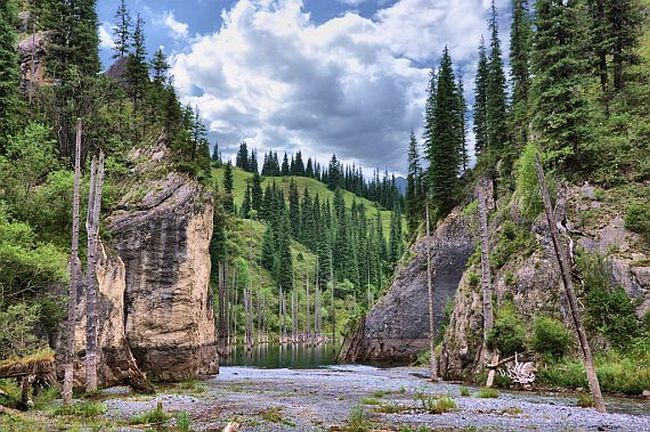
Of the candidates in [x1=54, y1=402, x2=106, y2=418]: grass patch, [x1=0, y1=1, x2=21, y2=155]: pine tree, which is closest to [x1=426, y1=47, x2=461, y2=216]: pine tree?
[x1=0, y1=1, x2=21, y2=155]: pine tree

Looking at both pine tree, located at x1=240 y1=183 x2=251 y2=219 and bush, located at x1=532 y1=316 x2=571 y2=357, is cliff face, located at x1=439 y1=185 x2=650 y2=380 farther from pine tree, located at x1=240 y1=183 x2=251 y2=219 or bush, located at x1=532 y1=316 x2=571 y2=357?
pine tree, located at x1=240 y1=183 x2=251 y2=219

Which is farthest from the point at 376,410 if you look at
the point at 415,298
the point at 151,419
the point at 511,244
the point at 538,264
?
the point at 415,298

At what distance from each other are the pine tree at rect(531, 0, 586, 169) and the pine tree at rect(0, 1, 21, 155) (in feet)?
119

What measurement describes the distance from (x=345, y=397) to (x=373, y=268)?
102366 mm

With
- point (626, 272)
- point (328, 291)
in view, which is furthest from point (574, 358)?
point (328, 291)

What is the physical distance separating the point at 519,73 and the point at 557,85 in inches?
785

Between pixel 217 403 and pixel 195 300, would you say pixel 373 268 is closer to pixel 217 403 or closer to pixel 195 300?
pixel 195 300

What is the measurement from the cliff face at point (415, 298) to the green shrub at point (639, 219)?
22831mm

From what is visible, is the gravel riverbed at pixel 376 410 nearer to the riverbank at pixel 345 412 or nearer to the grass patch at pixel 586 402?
the riverbank at pixel 345 412

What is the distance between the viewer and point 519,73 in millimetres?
51594

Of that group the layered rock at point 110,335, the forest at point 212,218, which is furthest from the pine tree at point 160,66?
the layered rock at point 110,335

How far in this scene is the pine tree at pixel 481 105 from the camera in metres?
65.0

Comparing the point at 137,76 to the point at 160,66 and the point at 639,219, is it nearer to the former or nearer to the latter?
the point at 160,66

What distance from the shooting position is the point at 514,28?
175 feet
